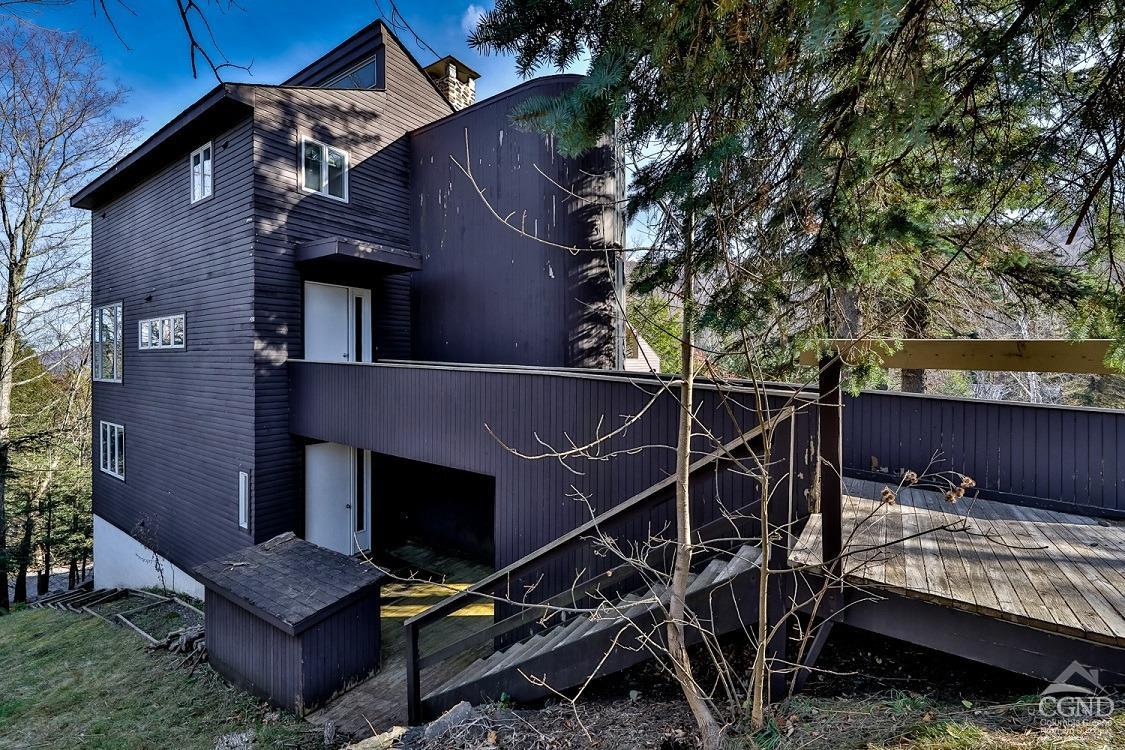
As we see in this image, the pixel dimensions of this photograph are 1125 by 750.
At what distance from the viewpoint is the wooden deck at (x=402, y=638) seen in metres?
4.67

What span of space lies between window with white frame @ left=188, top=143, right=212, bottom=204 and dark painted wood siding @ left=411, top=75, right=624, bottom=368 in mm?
3508

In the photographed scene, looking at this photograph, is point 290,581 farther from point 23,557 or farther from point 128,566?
point 23,557

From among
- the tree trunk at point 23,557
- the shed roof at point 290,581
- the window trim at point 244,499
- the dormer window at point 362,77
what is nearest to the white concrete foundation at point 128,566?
the window trim at point 244,499

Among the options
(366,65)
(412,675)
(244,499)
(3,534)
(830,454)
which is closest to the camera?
(830,454)

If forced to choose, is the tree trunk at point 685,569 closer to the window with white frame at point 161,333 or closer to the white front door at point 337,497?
the white front door at point 337,497

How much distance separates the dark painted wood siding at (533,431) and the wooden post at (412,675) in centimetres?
128

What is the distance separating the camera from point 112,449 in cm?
1079

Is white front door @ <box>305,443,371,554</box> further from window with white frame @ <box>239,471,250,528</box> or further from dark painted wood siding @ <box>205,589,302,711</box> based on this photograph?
dark painted wood siding @ <box>205,589,302,711</box>

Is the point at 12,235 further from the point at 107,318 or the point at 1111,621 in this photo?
the point at 1111,621

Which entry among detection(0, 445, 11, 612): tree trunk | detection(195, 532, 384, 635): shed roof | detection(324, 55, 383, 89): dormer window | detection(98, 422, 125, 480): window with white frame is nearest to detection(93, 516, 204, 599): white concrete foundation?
detection(98, 422, 125, 480): window with white frame

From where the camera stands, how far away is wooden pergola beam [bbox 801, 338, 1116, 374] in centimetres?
404

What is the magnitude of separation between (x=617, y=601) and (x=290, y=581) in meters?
3.73

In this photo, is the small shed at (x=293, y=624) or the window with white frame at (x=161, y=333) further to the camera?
the window with white frame at (x=161, y=333)

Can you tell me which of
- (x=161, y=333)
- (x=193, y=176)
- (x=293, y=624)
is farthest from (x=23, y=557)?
(x=293, y=624)
